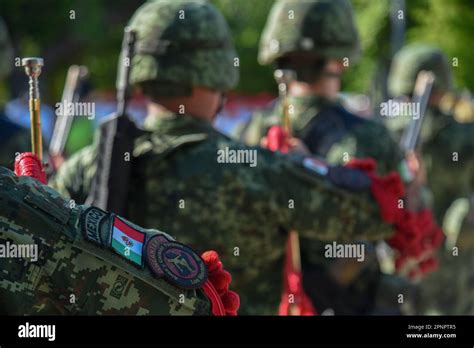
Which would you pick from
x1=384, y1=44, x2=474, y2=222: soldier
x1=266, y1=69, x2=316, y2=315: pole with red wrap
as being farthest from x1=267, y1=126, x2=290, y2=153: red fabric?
x1=384, y1=44, x2=474, y2=222: soldier

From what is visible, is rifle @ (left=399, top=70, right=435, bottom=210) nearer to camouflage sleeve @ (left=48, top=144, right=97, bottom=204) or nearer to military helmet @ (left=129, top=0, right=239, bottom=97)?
military helmet @ (left=129, top=0, right=239, bottom=97)

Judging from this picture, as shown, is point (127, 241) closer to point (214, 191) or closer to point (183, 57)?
point (214, 191)

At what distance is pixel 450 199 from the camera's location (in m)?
9.16

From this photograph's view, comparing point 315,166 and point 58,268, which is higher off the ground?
point 315,166

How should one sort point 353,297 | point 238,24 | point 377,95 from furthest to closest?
point 238,24, point 377,95, point 353,297

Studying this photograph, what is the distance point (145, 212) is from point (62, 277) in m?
1.87

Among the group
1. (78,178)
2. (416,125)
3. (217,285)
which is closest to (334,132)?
(78,178)

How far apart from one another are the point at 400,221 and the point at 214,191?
0.83m

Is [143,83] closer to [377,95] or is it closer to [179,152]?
[179,152]

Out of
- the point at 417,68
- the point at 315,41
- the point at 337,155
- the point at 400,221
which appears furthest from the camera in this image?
the point at 417,68

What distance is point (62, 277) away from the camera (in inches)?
109

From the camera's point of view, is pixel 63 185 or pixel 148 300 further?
A: pixel 63 185

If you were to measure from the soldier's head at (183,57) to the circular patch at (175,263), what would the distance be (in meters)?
1.94

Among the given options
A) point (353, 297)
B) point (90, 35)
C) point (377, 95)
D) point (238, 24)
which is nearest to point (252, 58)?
point (238, 24)
